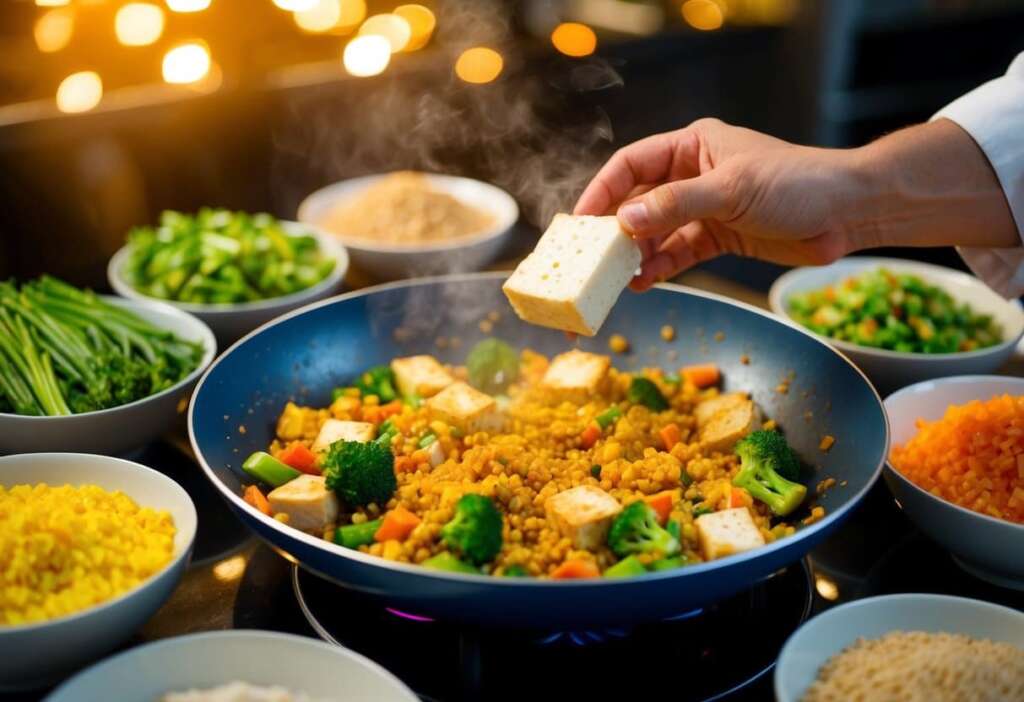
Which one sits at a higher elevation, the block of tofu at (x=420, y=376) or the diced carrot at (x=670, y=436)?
the block of tofu at (x=420, y=376)

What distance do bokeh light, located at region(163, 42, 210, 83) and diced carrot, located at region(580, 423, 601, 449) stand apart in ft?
10.8

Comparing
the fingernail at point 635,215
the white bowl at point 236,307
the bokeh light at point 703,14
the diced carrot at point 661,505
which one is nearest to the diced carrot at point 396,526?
the diced carrot at point 661,505

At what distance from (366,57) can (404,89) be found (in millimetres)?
269

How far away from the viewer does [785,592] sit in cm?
203

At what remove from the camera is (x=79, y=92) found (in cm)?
462

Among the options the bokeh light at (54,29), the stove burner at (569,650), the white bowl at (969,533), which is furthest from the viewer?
the bokeh light at (54,29)

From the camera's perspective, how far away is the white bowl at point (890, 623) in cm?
161

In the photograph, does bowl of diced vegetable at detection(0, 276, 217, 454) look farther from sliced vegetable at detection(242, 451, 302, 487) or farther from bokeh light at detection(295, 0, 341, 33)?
bokeh light at detection(295, 0, 341, 33)

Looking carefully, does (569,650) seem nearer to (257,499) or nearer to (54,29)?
(257,499)

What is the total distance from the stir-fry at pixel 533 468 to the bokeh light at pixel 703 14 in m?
4.14

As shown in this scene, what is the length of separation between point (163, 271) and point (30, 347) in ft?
2.62

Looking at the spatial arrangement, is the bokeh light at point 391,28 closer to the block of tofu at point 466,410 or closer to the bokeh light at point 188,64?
the bokeh light at point 188,64

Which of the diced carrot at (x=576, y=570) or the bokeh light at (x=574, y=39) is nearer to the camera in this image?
the diced carrot at (x=576, y=570)

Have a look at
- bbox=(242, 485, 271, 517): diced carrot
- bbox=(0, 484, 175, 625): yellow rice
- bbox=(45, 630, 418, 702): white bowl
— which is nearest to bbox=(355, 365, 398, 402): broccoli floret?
bbox=(242, 485, 271, 517): diced carrot
